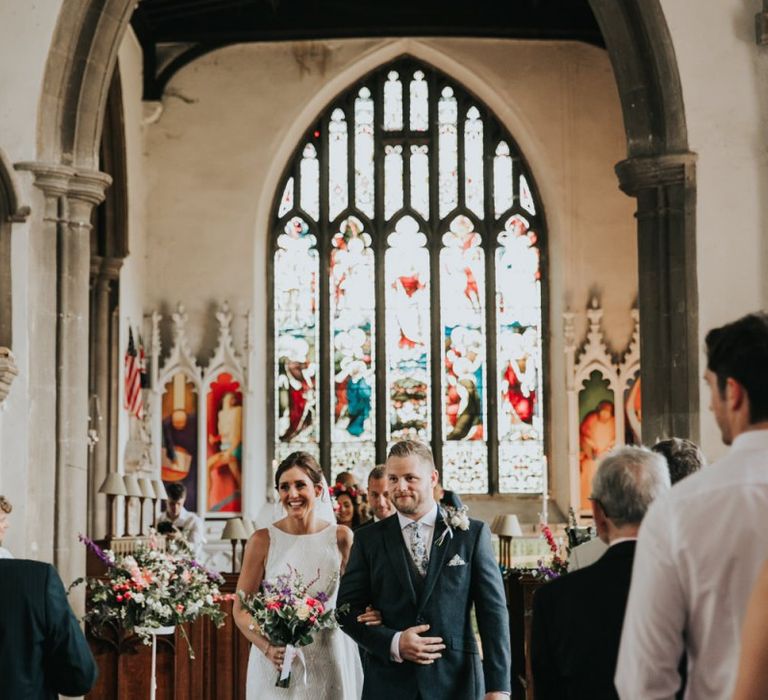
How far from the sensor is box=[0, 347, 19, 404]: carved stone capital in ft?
26.1

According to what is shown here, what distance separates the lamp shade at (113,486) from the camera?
11.8 metres

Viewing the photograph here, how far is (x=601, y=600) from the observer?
2768mm

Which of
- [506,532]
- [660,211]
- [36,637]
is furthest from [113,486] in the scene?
[36,637]

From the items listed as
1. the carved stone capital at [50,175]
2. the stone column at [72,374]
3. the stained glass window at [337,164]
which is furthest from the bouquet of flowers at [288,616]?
the stained glass window at [337,164]

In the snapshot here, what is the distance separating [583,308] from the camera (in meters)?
14.8

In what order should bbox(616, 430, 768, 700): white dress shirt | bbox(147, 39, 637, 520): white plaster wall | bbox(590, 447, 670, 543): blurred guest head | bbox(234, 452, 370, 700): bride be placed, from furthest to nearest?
bbox(147, 39, 637, 520): white plaster wall < bbox(234, 452, 370, 700): bride < bbox(590, 447, 670, 543): blurred guest head < bbox(616, 430, 768, 700): white dress shirt

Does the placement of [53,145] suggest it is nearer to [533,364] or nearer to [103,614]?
[103,614]

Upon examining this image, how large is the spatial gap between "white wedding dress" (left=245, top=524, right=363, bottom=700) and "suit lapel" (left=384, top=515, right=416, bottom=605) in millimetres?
827

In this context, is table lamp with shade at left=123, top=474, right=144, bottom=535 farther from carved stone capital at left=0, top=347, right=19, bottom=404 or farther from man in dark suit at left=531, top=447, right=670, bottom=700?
man in dark suit at left=531, top=447, right=670, bottom=700

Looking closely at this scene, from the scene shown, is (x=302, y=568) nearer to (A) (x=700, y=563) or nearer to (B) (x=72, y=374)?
(A) (x=700, y=563)

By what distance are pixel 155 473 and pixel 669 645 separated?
12.4 metres

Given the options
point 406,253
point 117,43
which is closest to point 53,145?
point 117,43

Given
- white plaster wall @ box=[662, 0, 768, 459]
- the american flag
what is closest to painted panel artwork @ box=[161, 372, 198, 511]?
the american flag

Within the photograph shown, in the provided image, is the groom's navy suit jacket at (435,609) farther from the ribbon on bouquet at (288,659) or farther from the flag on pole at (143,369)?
the flag on pole at (143,369)
